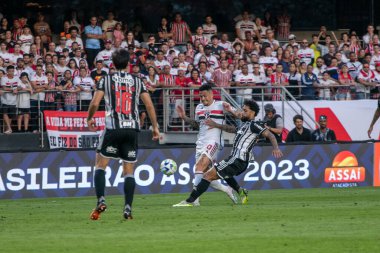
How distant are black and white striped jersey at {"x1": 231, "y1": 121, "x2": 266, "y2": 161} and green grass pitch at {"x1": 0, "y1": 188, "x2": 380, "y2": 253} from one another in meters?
0.85

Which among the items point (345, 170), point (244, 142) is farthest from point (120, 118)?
point (345, 170)

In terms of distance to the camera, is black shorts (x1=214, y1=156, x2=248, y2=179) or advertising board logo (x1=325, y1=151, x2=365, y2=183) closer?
black shorts (x1=214, y1=156, x2=248, y2=179)

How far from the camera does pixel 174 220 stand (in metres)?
13.8

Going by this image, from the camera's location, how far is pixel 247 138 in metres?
17.5

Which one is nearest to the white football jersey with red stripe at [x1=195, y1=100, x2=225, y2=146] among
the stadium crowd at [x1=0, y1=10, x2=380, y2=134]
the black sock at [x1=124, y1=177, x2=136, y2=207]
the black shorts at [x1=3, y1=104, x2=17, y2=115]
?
the black sock at [x1=124, y1=177, x2=136, y2=207]

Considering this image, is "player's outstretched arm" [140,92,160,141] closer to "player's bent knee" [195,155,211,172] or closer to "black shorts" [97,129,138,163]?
"black shorts" [97,129,138,163]

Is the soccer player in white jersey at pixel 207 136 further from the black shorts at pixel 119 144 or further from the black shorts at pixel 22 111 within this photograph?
the black shorts at pixel 22 111

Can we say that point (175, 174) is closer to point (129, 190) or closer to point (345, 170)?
point (345, 170)

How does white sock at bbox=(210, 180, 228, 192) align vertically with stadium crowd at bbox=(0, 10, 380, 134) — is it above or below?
below

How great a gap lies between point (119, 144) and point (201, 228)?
180 centimetres

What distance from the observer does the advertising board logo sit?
24.3 metres

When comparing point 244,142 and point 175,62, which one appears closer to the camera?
point 244,142

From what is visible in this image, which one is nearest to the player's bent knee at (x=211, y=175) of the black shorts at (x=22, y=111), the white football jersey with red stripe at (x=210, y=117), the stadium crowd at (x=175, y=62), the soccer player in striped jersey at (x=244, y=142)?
the soccer player in striped jersey at (x=244, y=142)

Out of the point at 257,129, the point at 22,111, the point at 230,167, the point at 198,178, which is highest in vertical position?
the point at 22,111
